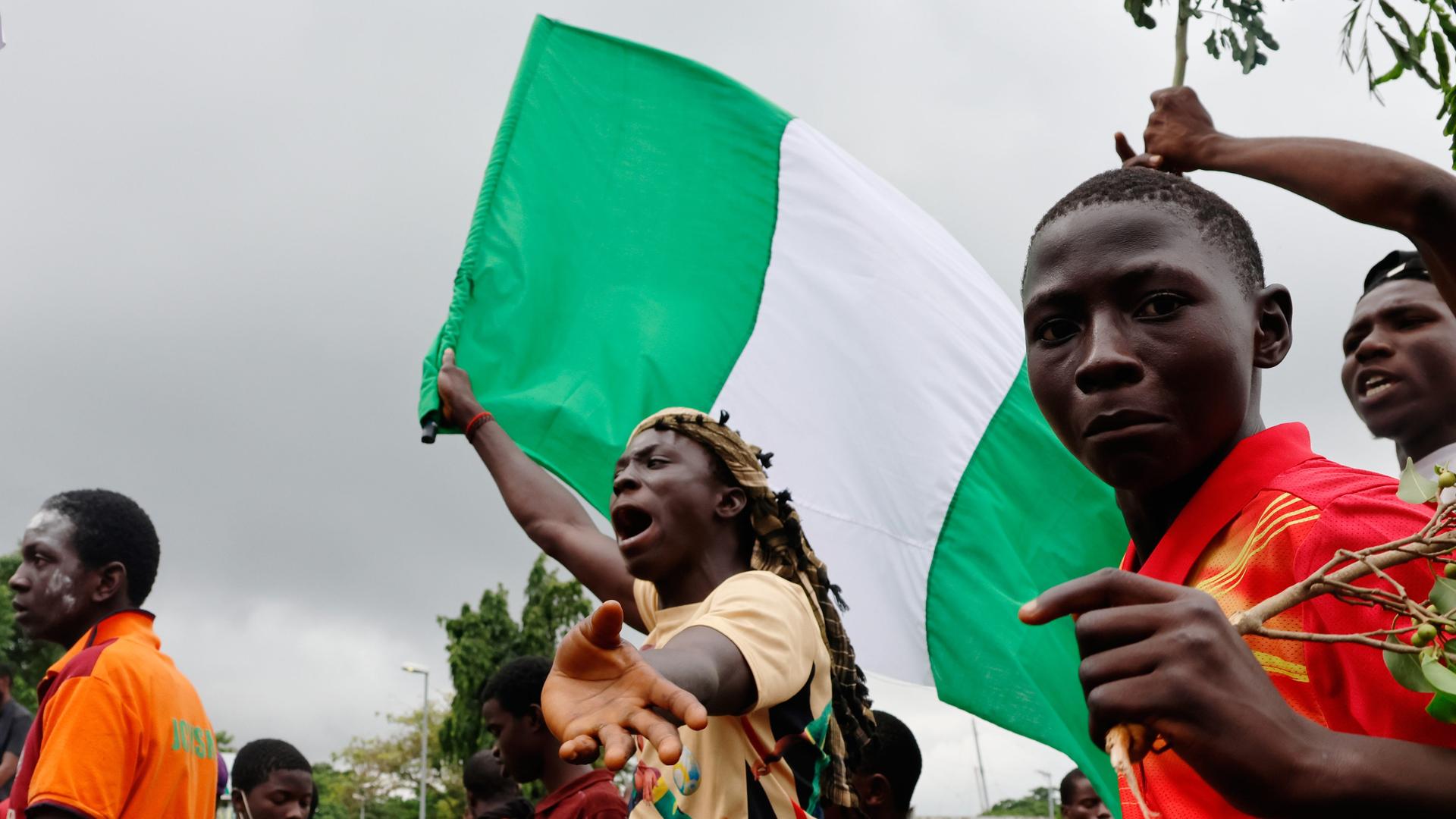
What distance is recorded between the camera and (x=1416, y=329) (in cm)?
388

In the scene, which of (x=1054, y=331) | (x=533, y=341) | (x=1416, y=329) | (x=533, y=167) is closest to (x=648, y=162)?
(x=533, y=167)

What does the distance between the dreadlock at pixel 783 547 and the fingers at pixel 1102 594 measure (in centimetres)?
255

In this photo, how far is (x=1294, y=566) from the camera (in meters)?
1.64

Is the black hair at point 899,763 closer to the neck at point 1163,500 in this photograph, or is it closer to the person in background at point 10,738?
the neck at point 1163,500

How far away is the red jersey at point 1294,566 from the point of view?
57.4 inches

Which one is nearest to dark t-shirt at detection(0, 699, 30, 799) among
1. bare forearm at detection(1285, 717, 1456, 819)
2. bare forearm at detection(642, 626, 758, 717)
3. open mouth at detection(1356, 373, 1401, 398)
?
bare forearm at detection(642, 626, 758, 717)

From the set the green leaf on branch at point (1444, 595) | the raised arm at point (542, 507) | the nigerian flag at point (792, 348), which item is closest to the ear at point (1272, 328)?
the green leaf on branch at point (1444, 595)

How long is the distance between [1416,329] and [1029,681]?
7.19 feet

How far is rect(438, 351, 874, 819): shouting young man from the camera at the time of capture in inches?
110

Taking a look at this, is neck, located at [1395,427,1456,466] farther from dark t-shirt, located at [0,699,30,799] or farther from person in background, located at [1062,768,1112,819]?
dark t-shirt, located at [0,699,30,799]

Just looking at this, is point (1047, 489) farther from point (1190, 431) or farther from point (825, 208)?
point (1190, 431)

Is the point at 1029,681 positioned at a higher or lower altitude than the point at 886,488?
lower

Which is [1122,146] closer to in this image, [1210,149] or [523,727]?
[1210,149]

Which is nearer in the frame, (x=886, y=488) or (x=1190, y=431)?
(x=1190, y=431)
